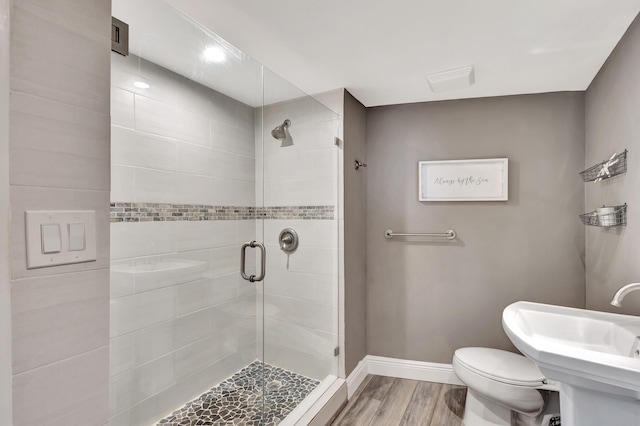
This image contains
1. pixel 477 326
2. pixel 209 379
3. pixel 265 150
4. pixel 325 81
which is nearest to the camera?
pixel 209 379

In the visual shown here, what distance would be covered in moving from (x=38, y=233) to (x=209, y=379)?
4.00 ft

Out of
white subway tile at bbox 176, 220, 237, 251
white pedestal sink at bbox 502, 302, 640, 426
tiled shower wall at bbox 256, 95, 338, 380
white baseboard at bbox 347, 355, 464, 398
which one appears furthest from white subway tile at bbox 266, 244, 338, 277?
white pedestal sink at bbox 502, 302, 640, 426

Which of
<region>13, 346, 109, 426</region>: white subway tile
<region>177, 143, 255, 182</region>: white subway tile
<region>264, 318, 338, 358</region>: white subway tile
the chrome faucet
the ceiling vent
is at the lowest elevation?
<region>264, 318, 338, 358</region>: white subway tile

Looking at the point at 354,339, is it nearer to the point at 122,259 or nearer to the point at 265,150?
the point at 265,150

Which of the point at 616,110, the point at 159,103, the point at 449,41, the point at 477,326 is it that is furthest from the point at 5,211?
the point at 477,326

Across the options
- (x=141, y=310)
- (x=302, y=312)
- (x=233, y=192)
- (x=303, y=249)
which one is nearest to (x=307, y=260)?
(x=303, y=249)

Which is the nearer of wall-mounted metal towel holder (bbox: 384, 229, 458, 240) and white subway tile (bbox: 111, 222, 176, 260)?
white subway tile (bbox: 111, 222, 176, 260)

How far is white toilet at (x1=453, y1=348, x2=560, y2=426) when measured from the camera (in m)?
1.86

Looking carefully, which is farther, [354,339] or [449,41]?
[354,339]

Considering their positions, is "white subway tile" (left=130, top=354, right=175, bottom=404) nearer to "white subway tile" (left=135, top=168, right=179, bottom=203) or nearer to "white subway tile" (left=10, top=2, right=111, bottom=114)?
"white subway tile" (left=135, top=168, right=179, bottom=203)

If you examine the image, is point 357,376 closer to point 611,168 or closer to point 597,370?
point 597,370

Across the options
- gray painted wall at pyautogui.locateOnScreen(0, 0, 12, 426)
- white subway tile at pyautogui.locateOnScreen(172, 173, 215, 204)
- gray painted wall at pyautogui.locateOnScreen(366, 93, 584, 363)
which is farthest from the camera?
gray painted wall at pyautogui.locateOnScreen(366, 93, 584, 363)

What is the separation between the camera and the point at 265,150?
1.88 metres

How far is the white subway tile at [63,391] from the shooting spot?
0.75 meters
